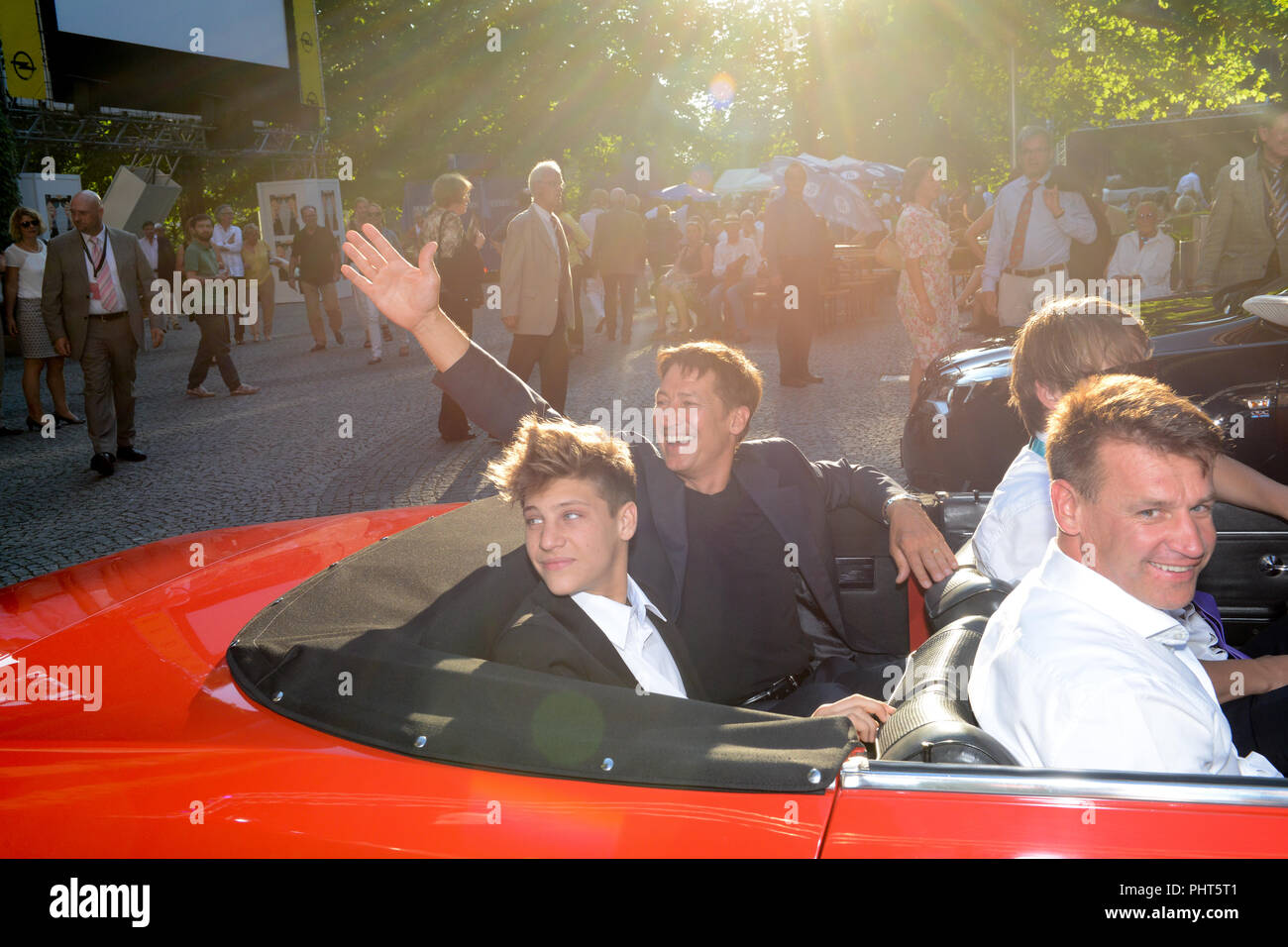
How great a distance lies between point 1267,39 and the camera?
24922mm

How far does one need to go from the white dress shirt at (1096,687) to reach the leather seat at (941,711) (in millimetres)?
73

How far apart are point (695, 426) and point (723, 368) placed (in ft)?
0.70

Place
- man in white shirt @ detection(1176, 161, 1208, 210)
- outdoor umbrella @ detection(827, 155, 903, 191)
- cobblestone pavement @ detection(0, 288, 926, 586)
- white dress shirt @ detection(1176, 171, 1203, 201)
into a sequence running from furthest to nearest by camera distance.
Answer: white dress shirt @ detection(1176, 171, 1203, 201), man in white shirt @ detection(1176, 161, 1208, 210), outdoor umbrella @ detection(827, 155, 903, 191), cobblestone pavement @ detection(0, 288, 926, 586)

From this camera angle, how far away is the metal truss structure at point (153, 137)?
20578 mm

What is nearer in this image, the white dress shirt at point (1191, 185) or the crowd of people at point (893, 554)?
the crowd of people at point (893, 554)

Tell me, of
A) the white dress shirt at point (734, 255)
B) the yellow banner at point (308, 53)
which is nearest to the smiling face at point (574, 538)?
the white dress shirt at point (734, 255)

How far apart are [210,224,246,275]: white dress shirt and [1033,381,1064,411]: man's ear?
15796mm

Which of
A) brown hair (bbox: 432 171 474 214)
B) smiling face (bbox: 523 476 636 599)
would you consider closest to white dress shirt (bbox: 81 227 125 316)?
brown hair (bbox: 432 171 474 214)

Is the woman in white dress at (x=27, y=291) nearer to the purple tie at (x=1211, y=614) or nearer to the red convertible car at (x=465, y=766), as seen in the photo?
the red convertible car at (x=465, y=766)

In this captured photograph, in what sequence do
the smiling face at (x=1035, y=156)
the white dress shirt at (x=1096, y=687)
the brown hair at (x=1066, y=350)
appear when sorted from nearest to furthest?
the white dress shirt at (x=1096, y=687)
the brown hair at (x=1066, y=350)
the smiling face at (x=1035, y=156)

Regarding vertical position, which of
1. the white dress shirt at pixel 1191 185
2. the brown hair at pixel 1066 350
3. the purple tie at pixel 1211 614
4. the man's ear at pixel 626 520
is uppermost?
the white dress shirt at pixel 1191 185

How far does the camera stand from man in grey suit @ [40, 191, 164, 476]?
307 inches

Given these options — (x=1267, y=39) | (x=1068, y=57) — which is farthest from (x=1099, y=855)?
(x=1267, y=39)
